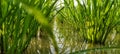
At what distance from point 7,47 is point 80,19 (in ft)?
2.12

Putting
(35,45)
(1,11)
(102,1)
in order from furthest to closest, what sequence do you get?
1. (102,1)
2. (35,45)
3. (1,11)

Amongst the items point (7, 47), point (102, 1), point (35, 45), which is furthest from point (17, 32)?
point (102, 1)

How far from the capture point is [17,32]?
0.85m

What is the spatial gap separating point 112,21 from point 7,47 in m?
0.72

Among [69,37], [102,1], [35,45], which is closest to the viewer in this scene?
[35,45]

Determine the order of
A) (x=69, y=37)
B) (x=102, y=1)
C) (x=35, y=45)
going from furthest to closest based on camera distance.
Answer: (x=69, y=37), (x=102, y=1), (x=35, y=45)

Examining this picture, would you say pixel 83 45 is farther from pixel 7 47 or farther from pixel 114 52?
pixel 7 47

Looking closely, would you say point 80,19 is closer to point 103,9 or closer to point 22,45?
point 103,9

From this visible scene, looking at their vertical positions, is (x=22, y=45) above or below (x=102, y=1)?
below

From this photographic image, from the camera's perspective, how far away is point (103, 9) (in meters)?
1.38

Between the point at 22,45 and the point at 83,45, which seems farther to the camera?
the point at 83,45

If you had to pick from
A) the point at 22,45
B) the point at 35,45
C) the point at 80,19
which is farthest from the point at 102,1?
the point at 22,45

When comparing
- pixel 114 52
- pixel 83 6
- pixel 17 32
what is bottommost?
pixel 114 52

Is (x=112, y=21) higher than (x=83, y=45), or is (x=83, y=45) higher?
(x=112, y=21)
